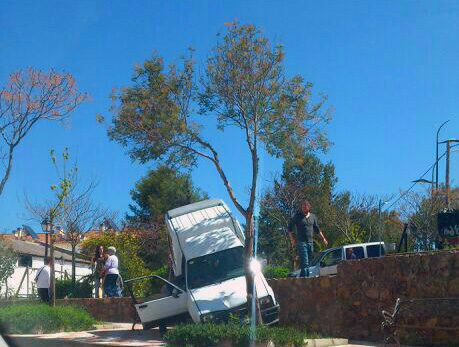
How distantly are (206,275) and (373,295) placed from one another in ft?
11.3

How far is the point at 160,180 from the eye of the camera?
31.8m

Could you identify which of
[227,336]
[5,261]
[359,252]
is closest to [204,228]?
[227,336]

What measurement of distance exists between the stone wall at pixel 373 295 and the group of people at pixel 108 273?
17.9ft

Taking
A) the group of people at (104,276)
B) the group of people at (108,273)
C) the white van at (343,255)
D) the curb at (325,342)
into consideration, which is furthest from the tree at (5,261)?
the curb at (325,342)

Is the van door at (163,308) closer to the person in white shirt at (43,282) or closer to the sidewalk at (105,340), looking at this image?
the sidewalk at (105,340)

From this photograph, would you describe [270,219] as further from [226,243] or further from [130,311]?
[226,243]

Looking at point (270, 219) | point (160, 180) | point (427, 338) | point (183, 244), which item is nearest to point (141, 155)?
point (183, 244)

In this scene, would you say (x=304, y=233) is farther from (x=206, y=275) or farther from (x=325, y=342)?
(x=325, y=342)

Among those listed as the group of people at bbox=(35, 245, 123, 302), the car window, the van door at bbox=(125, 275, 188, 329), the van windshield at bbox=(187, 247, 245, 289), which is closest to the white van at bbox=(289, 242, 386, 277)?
the car window

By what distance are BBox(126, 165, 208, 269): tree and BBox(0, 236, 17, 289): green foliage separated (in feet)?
19.9

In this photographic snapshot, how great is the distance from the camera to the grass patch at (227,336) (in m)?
9.28

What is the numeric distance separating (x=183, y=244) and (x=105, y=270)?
4192mm

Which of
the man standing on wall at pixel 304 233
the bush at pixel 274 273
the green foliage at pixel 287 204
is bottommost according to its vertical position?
the bush at pixel 274 273

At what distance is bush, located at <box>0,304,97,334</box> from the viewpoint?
12.9 m
